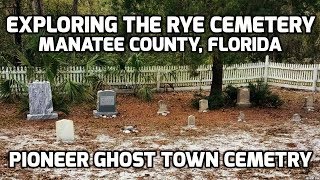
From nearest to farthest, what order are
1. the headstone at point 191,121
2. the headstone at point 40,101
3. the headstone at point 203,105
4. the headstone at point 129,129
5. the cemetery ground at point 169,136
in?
the cemetery ground at point 169,136 → the headstone at point 129,129 → the headstone at point 191,121 → the headstone at point 40,101 → the headstone at point 203,105

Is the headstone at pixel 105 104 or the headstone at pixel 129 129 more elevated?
the headstone at pixel 105 104

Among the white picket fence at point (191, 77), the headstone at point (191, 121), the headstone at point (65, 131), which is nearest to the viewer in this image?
the headstone at point (65, 131)

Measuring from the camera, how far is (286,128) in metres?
12.6

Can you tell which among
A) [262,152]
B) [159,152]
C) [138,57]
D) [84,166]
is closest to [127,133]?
[159,152]

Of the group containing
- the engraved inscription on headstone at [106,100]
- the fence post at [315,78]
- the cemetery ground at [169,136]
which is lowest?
the cemetery ground at [169,136]

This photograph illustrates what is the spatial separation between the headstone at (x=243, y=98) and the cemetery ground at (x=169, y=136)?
0.26m

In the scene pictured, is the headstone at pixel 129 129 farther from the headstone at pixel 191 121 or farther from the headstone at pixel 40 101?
the headstone at pixel 40 101

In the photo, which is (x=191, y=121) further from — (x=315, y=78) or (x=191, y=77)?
(x=315, y=78)

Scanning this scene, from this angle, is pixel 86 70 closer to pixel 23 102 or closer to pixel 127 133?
pixel 23 102

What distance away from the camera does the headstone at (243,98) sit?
15.2 metres

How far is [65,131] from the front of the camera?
35.5 feet

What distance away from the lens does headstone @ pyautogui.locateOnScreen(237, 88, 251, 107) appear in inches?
597

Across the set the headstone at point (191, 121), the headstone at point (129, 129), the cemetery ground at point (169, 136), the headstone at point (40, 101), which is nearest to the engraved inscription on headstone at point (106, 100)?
the cemetery ground at point (169, 136)

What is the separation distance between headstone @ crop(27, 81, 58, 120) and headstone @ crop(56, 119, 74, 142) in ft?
8.15
